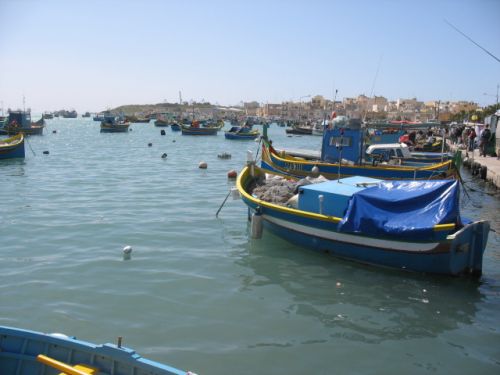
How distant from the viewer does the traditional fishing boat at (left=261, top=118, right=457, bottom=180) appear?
19703mm

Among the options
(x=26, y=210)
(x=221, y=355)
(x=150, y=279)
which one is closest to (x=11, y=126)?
(x=26, y=210)

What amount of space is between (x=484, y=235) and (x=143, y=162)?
28427 millimetres

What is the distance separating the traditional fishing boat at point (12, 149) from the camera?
109 ft

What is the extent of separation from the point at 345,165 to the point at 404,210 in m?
9.27

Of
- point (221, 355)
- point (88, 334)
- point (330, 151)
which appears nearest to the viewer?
point (221, 355)

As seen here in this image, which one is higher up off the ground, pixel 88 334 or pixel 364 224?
pixel 364 224

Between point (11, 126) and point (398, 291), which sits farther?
point (11, 126)

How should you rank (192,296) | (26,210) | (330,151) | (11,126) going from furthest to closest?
(11,126)
(330,151)
(26,210)
(192,296)

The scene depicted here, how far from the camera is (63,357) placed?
18.4 ft

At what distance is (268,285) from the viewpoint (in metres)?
10.5

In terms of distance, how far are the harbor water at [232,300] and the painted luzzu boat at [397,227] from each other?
0.41 metres

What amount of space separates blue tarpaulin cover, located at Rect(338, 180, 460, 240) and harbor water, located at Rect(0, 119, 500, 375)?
3.73 ft

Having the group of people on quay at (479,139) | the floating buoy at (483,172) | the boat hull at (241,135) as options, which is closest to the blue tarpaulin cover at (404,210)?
the floating buoy at (483,172)

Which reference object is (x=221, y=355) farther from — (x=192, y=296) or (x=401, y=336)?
(x=401, y=336)
